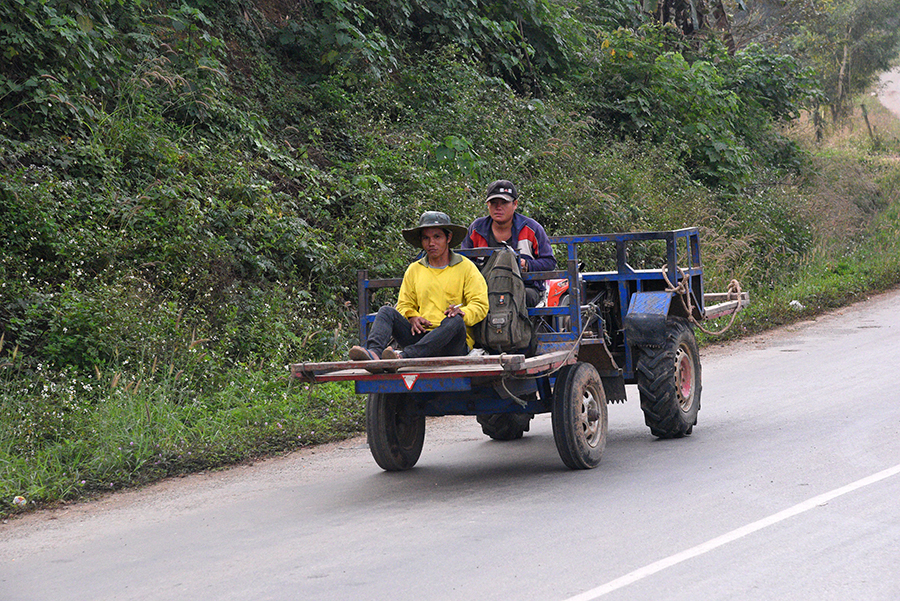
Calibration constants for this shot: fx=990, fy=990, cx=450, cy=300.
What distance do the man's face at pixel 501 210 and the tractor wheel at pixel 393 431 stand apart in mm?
1831

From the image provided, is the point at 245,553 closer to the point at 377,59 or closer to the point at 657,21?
the point at 377,59

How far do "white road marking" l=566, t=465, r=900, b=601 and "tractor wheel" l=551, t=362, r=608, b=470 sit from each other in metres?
1.82

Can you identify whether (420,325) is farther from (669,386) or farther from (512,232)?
(669,386)

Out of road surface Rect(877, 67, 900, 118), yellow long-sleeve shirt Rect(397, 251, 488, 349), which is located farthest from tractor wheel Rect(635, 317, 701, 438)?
road surface Rect(877, 67, 900, 118)

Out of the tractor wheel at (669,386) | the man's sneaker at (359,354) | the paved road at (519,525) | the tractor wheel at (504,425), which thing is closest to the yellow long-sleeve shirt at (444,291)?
the man's sneaker at (359,354)

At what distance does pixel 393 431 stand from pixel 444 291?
Answer: 1316 mm

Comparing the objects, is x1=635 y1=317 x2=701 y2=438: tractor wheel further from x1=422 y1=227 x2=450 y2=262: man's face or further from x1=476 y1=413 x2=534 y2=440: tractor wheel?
x1=422 y1=227 x2=450 y2=262: man's face

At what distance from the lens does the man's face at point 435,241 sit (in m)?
7.79

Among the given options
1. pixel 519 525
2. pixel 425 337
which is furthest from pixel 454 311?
pixel 519 525

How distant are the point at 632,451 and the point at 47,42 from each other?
329 inches

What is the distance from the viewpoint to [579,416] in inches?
307

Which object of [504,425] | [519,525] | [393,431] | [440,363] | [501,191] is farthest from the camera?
[504,425]

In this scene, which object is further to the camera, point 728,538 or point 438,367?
point 438,367

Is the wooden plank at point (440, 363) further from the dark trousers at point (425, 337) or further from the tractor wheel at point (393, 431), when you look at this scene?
the tractor wheel at point (393, 431)
